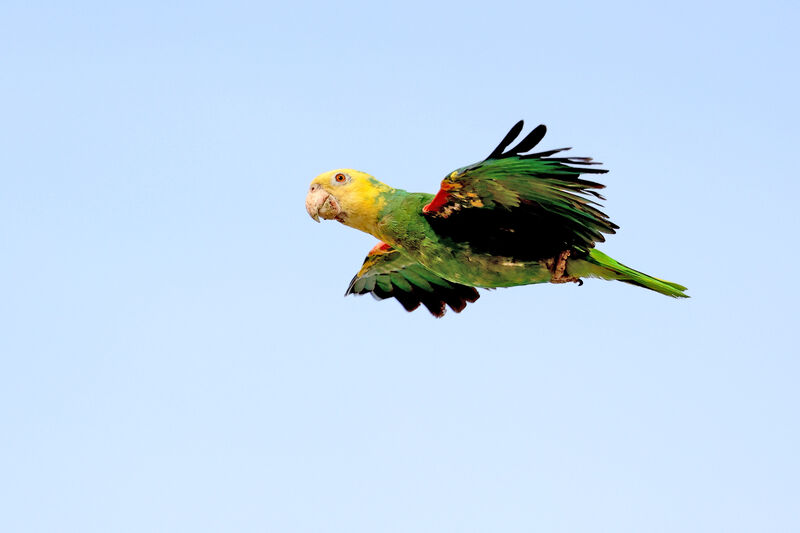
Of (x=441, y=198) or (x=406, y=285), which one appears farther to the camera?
(x=406, y=285)

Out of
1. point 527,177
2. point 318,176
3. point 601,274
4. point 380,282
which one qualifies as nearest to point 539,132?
point 527,177

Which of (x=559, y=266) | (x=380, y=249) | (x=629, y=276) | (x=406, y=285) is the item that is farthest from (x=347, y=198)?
(x=629, y=276)

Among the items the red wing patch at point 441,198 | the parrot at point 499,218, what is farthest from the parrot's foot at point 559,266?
the red wing patch at point 441,198

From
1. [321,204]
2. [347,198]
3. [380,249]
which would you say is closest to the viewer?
[347,198]

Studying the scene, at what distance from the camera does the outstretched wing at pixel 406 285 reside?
456 inches

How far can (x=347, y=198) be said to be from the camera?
34.3 feet

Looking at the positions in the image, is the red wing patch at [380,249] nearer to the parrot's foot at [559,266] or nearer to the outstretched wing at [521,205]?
the outstretched wing at [521,205]

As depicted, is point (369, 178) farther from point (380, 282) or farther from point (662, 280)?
point (662, 280)

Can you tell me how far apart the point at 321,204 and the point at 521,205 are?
7.61 ft

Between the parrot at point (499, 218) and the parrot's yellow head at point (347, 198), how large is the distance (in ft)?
0.04

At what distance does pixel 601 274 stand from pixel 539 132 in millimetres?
2200

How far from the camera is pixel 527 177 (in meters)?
9.17

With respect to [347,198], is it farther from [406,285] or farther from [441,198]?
[406,285]

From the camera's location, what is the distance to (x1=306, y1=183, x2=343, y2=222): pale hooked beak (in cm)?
1057
